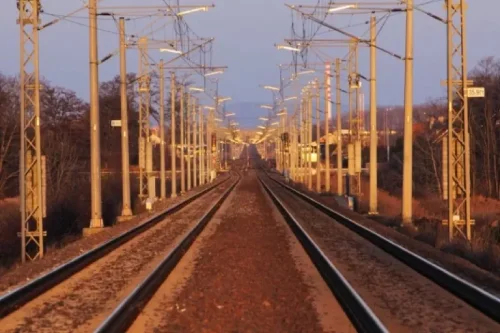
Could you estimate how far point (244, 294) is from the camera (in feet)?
45.4

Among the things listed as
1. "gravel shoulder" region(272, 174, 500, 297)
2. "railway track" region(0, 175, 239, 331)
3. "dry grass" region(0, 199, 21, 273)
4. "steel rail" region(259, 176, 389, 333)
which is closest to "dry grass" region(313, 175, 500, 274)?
"gravel shoulder" region(272, 174, 500, 297)

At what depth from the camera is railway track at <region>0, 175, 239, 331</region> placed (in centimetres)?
1195

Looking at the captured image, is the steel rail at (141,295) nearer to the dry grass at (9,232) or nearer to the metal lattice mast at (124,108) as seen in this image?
the metal lattice mast at (124,108)

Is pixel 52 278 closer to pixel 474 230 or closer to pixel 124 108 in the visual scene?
pixel 124 108

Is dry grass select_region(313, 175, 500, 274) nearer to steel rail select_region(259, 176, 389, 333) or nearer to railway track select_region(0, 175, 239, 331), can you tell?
steel rail select_region(259, 176, 389, 333)

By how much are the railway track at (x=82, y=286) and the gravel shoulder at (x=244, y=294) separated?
93 cm

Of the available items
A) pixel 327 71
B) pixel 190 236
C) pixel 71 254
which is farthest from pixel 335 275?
pixel 327 71

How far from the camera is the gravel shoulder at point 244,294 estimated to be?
11.2 meters

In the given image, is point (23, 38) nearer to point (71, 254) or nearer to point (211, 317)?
point (71, 254)

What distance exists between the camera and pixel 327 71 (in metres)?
55.7

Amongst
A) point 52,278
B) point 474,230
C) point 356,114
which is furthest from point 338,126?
point 52,278

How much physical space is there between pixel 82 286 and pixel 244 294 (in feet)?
11.7

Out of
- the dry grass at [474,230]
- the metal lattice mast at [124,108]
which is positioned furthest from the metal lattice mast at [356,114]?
the metal lattice mast at [124,108]

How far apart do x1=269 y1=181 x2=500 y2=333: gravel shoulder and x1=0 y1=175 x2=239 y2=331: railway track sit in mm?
4477
